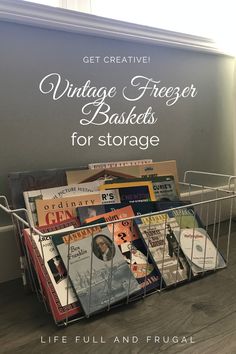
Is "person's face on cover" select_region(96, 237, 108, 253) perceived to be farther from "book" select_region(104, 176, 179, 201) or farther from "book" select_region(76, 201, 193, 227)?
"book" select_region(104, 176, 179, 201)

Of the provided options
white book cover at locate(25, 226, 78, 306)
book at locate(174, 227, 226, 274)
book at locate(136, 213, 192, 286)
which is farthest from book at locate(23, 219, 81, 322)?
book at locate(174, 227, 226, 274)

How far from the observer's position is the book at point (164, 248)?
0.83m

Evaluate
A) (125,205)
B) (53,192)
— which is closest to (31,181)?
(53,192)

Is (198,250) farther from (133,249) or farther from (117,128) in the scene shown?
(117,128)

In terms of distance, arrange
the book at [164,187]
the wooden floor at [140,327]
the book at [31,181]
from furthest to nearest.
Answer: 1. the book at [164,187]
2. the book at [31,181]
3. the wooden floor at [140,327]

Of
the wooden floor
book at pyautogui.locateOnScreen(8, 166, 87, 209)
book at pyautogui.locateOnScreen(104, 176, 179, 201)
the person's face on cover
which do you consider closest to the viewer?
the wooden floor

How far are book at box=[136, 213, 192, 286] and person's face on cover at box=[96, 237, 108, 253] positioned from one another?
0.12 meters

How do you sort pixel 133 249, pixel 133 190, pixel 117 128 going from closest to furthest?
pixel 133 249
pixel 133 190
pixel 117 128

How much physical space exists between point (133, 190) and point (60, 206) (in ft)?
0.69

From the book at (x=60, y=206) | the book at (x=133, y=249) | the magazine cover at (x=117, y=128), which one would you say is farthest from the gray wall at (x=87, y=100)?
the book at (x=133, y=249)

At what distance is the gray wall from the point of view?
0.89m

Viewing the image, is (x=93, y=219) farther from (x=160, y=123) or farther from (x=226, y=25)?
(x=226, y=25)

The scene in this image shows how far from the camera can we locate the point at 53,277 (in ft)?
2.34

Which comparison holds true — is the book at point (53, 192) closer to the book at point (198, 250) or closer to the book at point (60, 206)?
the book at point (60, 206)
